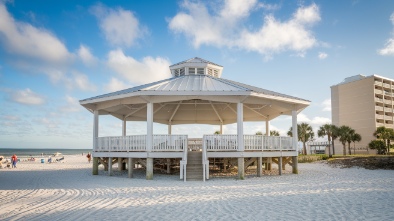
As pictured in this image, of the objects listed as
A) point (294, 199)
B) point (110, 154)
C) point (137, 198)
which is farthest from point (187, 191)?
point (110, 154)

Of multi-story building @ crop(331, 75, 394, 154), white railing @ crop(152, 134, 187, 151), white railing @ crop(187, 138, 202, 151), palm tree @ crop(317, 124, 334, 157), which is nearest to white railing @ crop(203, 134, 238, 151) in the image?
white railing @ crop(152, 134, 187, 151)

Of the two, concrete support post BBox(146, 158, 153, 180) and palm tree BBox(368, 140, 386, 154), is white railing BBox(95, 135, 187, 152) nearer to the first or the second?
concrete support post BBox(146, 158, 153, 180)

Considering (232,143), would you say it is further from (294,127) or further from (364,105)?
(364,105)

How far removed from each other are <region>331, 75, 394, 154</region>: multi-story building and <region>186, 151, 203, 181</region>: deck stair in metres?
58.8

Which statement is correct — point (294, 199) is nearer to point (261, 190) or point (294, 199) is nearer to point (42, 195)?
point (261, 190)

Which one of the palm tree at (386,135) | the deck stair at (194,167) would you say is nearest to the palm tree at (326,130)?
the palm tree at (386,135)

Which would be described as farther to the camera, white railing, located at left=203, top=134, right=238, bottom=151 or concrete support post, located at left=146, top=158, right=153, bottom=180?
white railing, located at left=203, top=134, right=238, bottom=151

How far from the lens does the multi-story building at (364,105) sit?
68.0 metres

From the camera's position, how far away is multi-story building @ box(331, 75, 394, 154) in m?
68.0

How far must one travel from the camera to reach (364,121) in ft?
227

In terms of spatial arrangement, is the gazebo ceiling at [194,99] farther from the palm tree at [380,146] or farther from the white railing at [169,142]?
the palm tree at [380,146]

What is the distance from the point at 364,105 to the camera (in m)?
70.0

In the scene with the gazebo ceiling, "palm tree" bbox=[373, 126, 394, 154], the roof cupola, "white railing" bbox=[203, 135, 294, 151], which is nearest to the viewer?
the gazebo ceiling

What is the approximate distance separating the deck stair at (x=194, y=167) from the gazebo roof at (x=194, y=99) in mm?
3338
